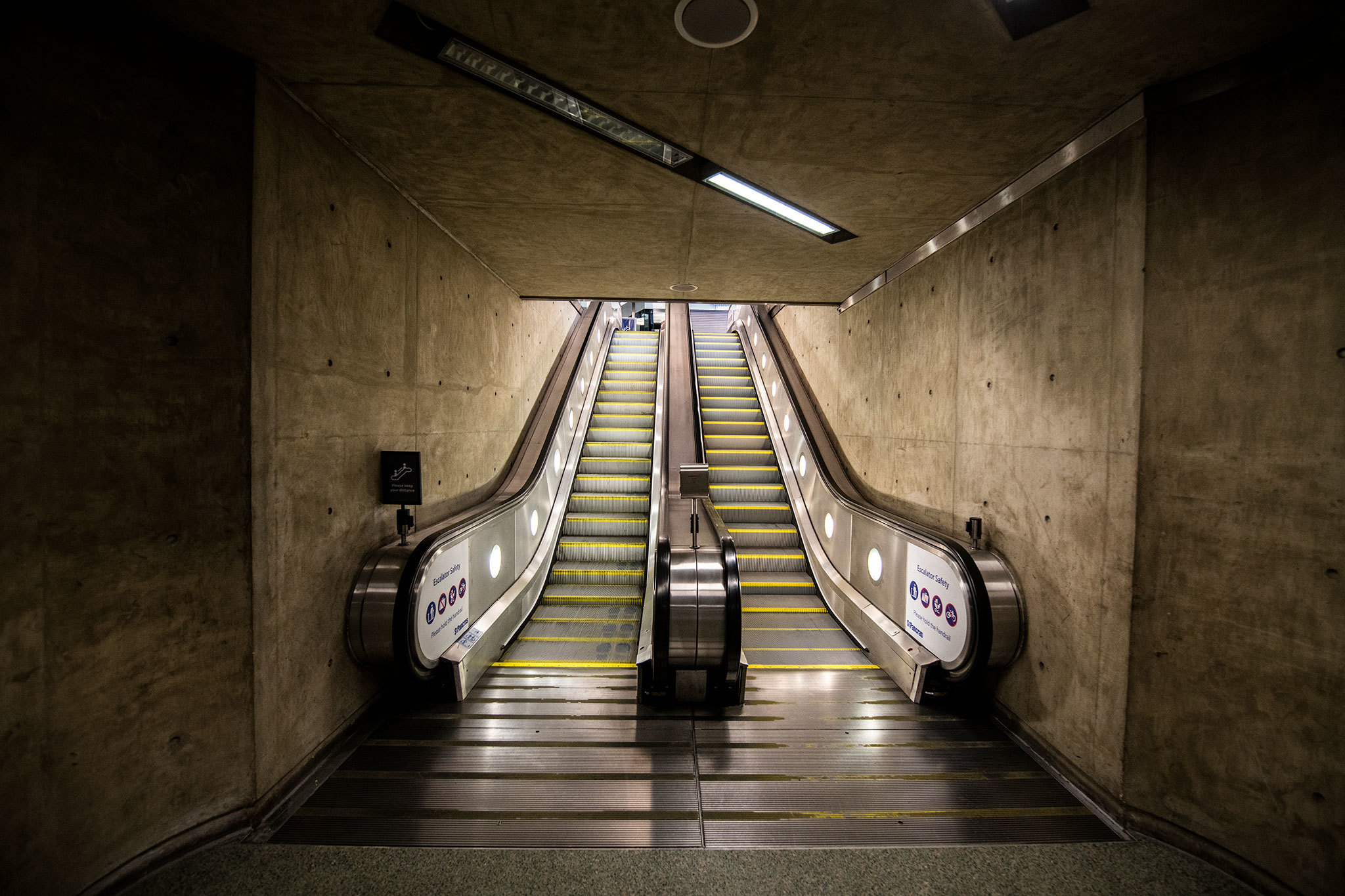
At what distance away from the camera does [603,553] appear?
523cm

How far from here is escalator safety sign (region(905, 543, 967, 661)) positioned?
2.94 meters

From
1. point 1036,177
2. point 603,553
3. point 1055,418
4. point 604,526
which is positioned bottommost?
point 603,553

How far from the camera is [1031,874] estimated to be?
1.96 m

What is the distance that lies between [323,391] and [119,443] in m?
0.74

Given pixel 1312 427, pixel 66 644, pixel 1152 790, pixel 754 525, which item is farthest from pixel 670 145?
pixel 754 525

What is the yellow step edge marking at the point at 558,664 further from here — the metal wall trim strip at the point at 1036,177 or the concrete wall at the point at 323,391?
the metal wall trim strip at the point at 1036,177

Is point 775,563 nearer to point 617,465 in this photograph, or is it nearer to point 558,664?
point 617,465

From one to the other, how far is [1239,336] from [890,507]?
8.50 feet

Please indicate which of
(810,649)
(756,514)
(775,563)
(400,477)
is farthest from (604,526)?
(400,477)

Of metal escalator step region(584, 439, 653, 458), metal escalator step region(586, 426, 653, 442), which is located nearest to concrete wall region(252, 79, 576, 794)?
metal escalator step region(584, 439, 653, 458)

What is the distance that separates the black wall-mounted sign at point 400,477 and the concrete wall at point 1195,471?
346cm

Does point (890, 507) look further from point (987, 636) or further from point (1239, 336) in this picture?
point (1239, 336)

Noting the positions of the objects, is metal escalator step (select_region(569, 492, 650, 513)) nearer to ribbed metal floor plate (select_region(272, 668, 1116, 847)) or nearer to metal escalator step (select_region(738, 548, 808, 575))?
metal escalator step (select_region(738, 548, 808, 575))

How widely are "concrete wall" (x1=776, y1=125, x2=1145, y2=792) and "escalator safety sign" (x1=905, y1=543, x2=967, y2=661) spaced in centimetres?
31
